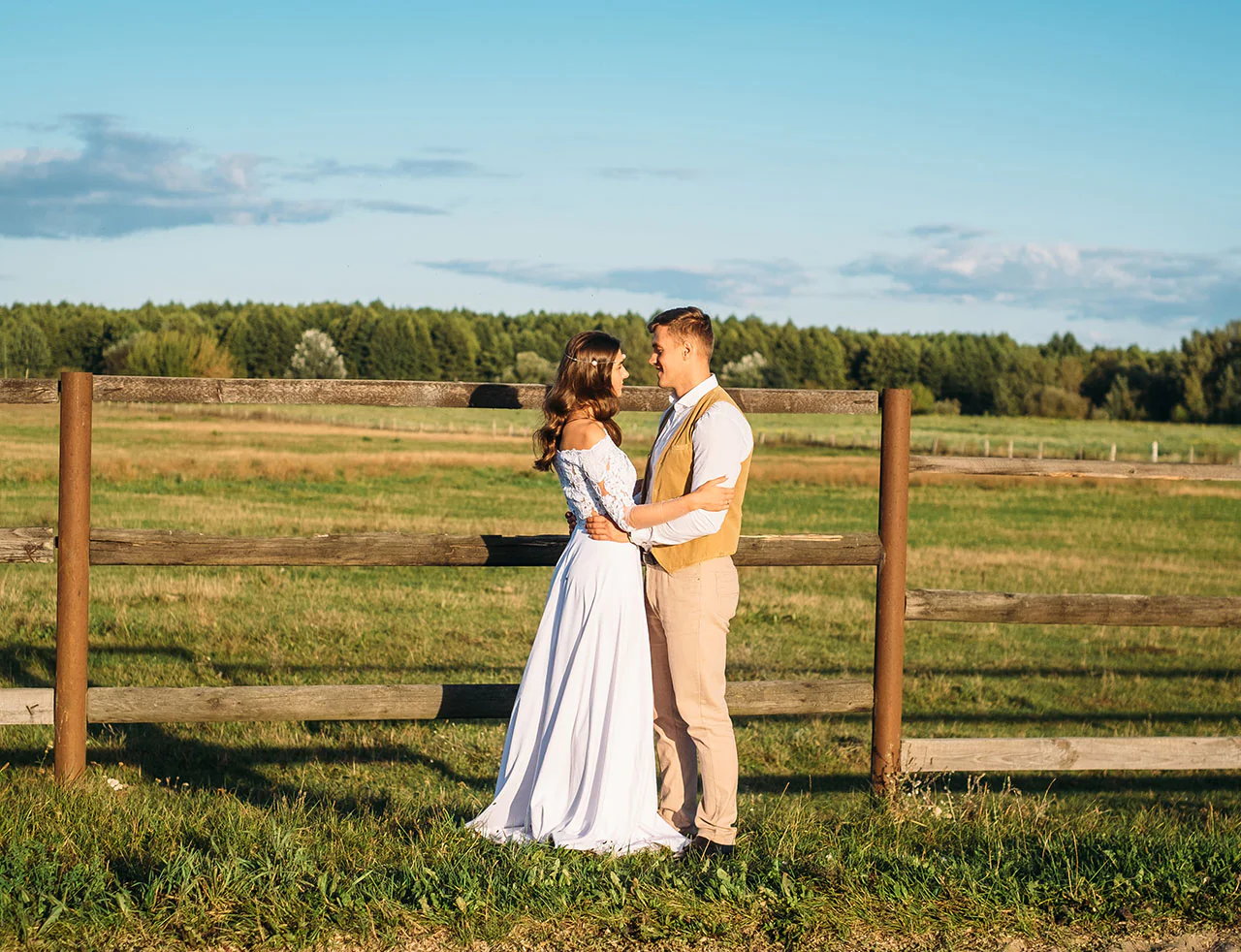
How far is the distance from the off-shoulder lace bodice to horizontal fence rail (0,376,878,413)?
0.86 meters

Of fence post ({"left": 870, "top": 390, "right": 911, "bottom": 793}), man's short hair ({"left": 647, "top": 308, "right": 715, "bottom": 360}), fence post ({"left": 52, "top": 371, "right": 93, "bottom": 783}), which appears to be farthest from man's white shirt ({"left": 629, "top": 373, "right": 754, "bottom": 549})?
fence post ({"left": 52, "top": 371, "right": 93, "bottom": 783})

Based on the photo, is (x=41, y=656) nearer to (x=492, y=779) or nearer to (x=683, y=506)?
(x=492, y=779)

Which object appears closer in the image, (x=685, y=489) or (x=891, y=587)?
(x=685, y=489)

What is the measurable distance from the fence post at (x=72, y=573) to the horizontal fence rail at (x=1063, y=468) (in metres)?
3.93

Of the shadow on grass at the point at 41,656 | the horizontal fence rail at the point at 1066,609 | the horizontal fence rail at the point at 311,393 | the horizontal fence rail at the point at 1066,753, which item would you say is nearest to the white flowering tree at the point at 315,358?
the shadow on grass at the point at 41,656

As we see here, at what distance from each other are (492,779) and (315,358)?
316 ft

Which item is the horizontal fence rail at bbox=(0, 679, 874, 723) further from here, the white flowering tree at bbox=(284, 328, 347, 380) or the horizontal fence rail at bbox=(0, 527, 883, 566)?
the white flowering tree at bbox=(284, 328, 347, 380)

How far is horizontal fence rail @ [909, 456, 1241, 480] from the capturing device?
224 inches

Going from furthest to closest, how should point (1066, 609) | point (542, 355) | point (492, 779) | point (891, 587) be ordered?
point (542, 355) < point (492, 779) < point (1066, 609) < point (891, 587)

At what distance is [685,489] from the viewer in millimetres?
4512

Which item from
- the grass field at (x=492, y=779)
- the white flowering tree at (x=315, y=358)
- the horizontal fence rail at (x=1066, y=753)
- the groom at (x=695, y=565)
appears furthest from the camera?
the white flowering tree at (x=315, y=358)

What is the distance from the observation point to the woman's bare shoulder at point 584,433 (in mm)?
4402

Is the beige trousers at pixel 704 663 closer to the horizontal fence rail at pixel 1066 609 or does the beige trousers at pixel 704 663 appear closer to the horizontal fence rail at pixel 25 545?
the horizontal fence rail at pixel 1066 609

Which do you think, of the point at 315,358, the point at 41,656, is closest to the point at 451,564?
the point at 41,656
